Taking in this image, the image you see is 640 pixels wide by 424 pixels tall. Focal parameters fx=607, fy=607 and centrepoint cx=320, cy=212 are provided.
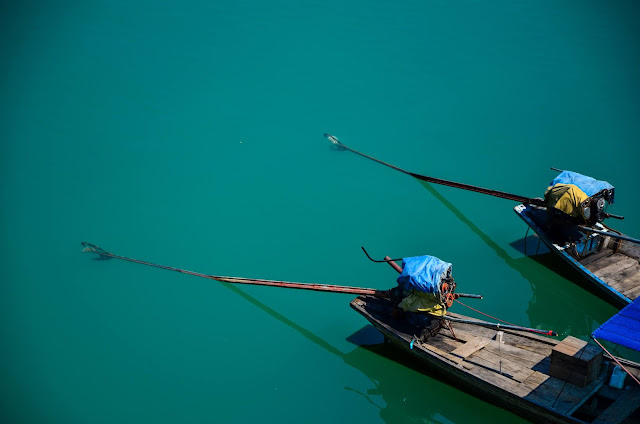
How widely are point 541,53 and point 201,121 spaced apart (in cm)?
1338

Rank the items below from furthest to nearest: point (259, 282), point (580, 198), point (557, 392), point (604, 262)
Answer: point (604, 262) < point (580, 198) < point (259, 282) < point (557, 392)

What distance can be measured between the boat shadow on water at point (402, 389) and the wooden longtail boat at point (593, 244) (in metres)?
4.45

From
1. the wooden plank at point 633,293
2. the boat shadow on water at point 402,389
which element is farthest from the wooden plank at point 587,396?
the wooden plank at point 633,293

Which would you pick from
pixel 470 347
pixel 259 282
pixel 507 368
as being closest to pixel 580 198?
pixel 470 347

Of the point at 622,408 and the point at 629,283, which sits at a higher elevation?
the point at 629,283

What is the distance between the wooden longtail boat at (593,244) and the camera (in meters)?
14.1

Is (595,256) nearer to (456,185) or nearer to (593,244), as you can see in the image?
(593,244)

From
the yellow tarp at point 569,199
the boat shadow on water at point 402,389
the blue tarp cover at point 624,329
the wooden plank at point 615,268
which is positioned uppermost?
the yellow tarp at point 569,199

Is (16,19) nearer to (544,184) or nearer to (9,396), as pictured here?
(9,396)

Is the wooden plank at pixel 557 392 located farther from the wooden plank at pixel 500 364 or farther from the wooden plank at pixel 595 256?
the wooden plank at pixel 595 256

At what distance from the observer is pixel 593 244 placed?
49.5 ft

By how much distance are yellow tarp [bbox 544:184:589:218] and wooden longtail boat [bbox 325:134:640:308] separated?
0.05 metres

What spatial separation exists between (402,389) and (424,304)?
1.94 m

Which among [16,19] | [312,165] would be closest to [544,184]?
[312,165]
